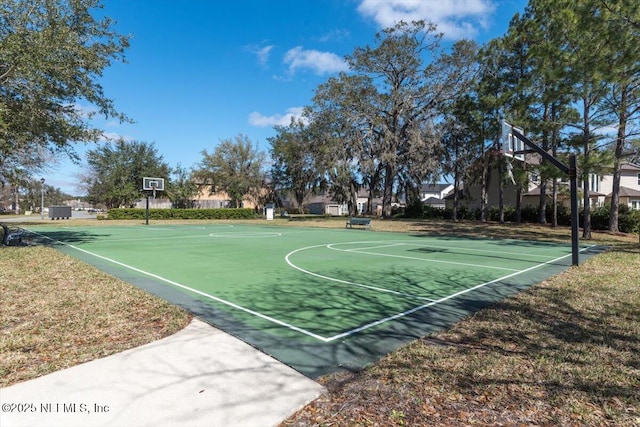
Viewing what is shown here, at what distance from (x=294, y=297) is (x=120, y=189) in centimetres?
4211

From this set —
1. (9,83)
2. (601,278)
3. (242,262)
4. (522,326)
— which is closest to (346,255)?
(242,262)

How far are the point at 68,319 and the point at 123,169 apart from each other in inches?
1670

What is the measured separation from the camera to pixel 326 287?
6.81 meters

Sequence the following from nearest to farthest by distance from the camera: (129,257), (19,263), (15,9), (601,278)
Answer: (601,278), (19,263), (15,9), (129,257)

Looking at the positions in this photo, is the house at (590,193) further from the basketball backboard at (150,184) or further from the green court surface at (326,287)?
the basketball backboard at (150,184)

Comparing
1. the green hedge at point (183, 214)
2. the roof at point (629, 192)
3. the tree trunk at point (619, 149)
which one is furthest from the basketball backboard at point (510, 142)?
the roof at point (629, 192)

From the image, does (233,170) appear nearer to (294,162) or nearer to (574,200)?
(294,162)

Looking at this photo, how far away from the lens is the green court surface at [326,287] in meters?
4.18

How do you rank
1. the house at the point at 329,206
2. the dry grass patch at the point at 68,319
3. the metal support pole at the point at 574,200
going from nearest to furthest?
the dry grass patch at the point at 68,319
the metal support pole at the point at 574,200
the house at the point at 329,206

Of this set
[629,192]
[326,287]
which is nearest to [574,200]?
[326,287]

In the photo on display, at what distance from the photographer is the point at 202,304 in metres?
5.54

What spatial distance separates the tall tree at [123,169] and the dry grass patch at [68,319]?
3804cm

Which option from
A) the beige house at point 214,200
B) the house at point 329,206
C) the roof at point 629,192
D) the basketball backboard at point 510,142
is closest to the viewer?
the basketball backboard at point 510,142

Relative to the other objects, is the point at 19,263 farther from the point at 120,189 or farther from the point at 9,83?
the point at 120,189
